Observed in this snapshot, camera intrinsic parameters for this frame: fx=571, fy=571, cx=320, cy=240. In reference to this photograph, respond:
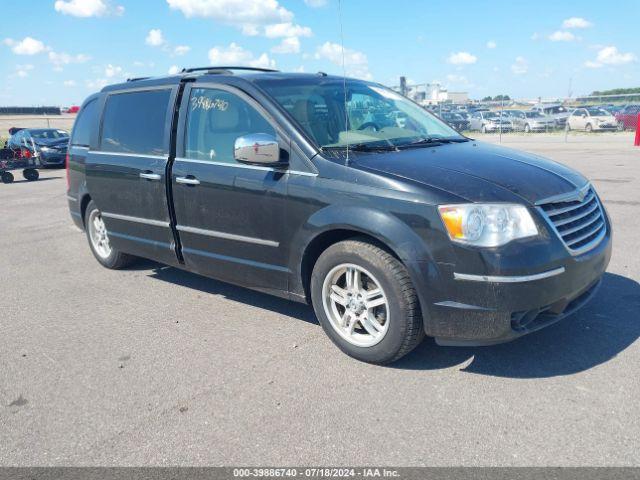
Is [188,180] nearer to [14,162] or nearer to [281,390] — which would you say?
[281,390]

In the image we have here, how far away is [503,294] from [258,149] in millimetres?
1834

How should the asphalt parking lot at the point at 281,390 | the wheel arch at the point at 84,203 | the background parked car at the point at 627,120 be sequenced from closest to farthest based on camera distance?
the asphalt parking lot at the point at 281,390
the wheel arch at the point at 84,203
the background parked car at the point at 627,120

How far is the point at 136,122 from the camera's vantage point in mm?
5184

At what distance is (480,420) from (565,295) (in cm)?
93

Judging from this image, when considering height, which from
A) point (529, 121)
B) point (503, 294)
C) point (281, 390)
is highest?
point (529, 121)

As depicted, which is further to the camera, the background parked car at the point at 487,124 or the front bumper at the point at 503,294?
the background parked car at the point at 487,124

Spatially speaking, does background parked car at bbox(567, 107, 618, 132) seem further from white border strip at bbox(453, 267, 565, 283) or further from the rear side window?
white border strip at bbox(453, 267, 565, 283)

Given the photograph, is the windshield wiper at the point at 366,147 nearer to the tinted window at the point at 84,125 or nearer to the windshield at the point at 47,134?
the tinted window at the point at 84,125

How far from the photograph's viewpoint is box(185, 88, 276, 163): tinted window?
425cm

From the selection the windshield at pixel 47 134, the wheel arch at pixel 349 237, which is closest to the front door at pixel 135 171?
the wheel arch at pixel 349 237

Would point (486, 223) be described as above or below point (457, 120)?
below

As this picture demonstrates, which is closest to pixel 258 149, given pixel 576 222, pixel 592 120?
pixel 576 222

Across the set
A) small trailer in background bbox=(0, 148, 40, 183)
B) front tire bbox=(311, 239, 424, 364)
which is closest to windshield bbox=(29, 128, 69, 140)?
small trailer in background bbox=(0, 148, 40, 183)

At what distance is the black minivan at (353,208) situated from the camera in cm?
322
